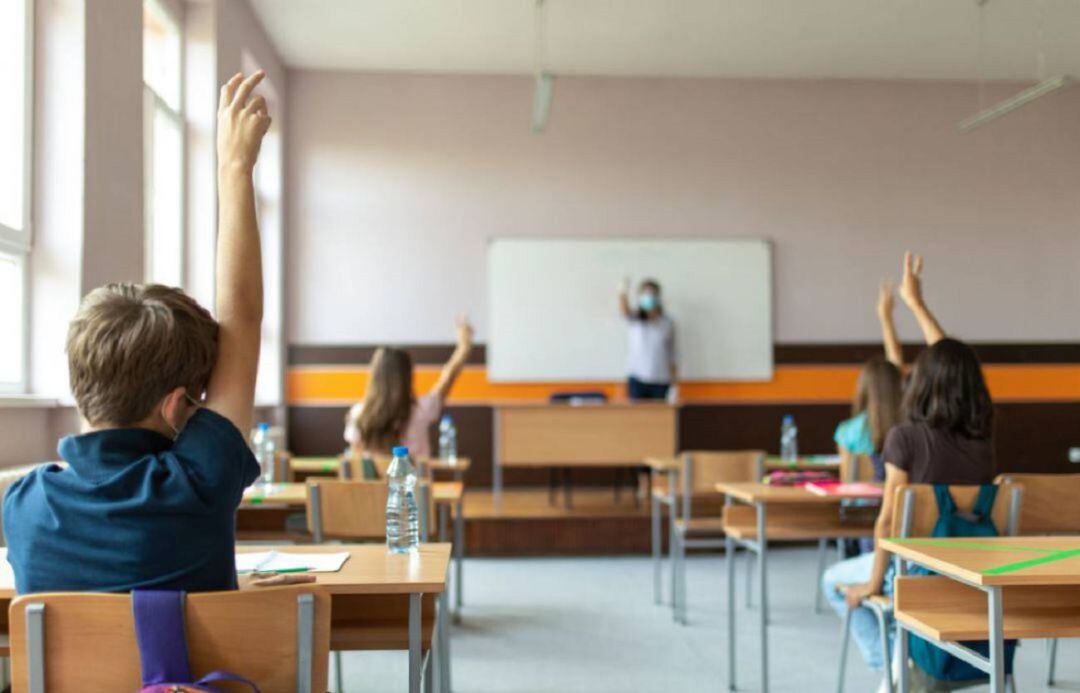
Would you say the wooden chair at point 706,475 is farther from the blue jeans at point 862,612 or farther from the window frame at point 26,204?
the window frame at point 26,204

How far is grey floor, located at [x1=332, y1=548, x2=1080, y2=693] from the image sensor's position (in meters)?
3.59

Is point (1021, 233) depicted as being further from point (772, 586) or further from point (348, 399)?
point (348, 399)

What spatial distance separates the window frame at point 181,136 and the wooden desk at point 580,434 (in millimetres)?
2317

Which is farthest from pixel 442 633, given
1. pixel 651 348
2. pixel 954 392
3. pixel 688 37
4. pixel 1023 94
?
pixel 1023 94

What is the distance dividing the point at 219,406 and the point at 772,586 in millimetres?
4622

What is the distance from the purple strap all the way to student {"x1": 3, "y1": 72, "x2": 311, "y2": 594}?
1.9 inches

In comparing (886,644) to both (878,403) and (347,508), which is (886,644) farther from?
(347,508)

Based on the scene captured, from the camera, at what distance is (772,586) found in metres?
5.48

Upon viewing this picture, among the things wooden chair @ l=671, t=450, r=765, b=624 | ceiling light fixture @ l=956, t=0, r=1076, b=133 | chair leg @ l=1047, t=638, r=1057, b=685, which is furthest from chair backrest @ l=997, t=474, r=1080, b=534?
ceiling light fixture @ l=956, t=0, r=1076, b=133

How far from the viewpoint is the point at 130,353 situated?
130 centimetres

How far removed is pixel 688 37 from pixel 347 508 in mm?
5454

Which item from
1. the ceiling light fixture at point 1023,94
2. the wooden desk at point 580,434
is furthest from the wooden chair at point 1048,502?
the wooden desk at point 580,434

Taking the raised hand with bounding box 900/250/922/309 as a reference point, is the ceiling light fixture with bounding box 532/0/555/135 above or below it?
above

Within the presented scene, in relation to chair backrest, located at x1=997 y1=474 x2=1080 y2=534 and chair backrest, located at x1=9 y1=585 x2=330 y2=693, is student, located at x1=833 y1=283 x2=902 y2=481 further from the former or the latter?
chair backrest, located at x1=9 y1=585 x2=330 y2=693
